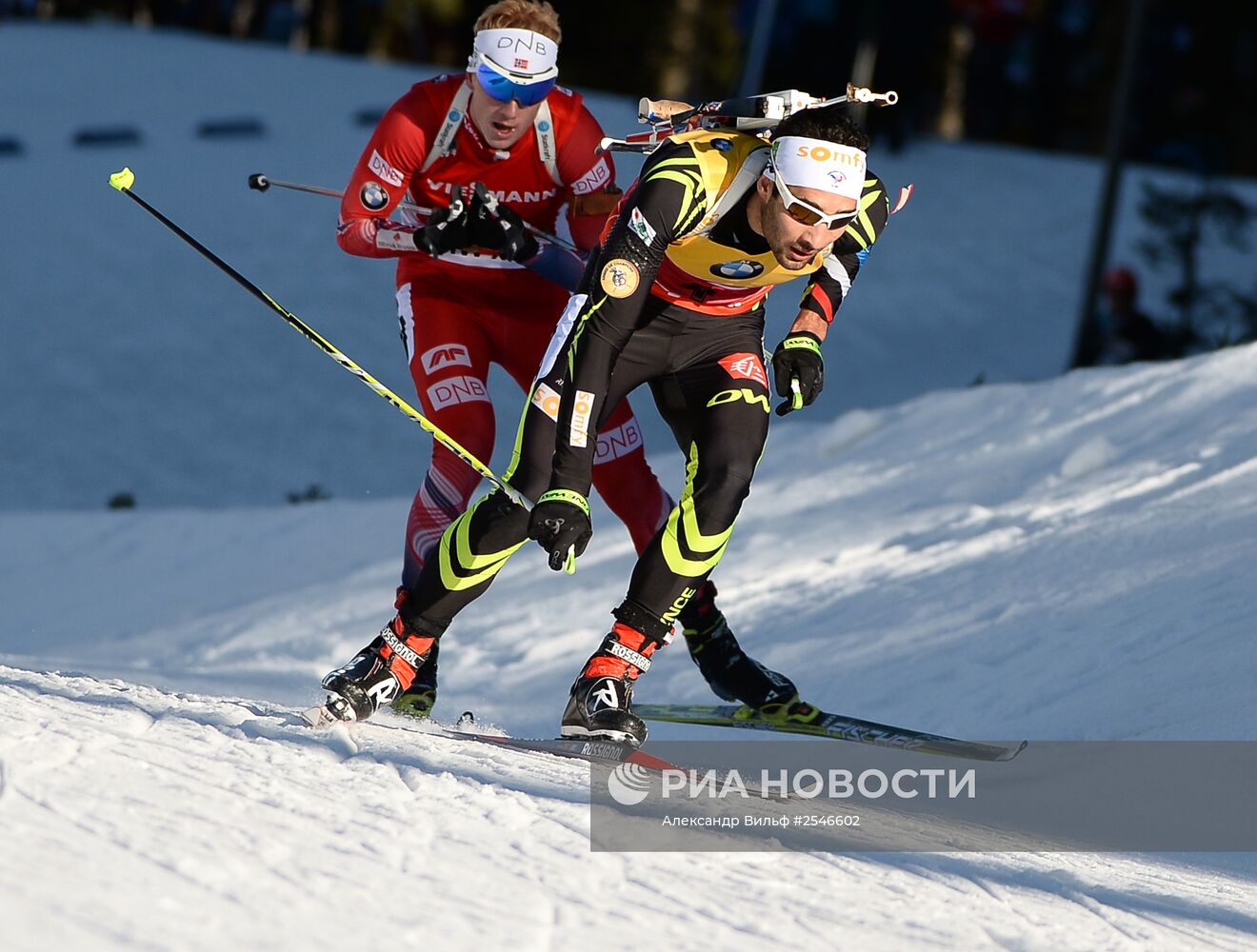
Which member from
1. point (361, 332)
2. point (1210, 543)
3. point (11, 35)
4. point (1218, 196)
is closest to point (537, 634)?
point (1210, 543)

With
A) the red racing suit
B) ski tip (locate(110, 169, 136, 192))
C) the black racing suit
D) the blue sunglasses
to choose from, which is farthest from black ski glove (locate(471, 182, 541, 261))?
ski tip (locate(110, 169, 136, 192))

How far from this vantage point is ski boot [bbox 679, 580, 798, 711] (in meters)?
5.77

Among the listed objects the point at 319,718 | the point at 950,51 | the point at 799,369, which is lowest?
the point at 319,718

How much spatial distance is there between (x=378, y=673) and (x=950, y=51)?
15087 millimetres

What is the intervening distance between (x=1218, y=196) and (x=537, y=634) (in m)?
9.30

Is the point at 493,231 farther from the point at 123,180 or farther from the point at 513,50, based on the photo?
the point at 123,180

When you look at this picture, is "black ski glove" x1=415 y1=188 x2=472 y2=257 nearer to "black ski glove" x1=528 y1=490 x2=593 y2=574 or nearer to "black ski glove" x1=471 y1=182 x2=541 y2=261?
"black ski glove" x1=471 y1=182 x2=541 y2=261

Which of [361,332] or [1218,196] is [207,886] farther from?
[1218,196]

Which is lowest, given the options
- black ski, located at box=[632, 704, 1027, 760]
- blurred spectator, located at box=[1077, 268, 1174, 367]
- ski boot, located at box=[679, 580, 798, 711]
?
black ski, located at box=[632, 704, 1027, 760]

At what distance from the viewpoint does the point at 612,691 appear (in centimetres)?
502

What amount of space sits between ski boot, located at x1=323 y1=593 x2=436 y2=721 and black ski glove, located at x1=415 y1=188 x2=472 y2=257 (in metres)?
1.15

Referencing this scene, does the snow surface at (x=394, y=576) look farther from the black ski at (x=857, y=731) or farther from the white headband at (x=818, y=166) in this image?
the white headband at (x=818, y=166)

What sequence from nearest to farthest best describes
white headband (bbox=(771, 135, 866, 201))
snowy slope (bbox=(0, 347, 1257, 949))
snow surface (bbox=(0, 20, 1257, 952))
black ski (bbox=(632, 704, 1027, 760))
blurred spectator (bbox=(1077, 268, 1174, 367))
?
1. snowy slope (bbox=(0, 347, 1257, 949))
2. snow surface (bbox=(0, 20, 1257, 952))
3. white headband (bbox=(771, 135, 866, 201))
4. black ski (bbox=(632, 704, 1027, 760))
5. blurred spectator (bbox=(1077, 268, 1174, 367))

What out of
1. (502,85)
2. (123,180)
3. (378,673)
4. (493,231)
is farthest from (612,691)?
(123,180)
